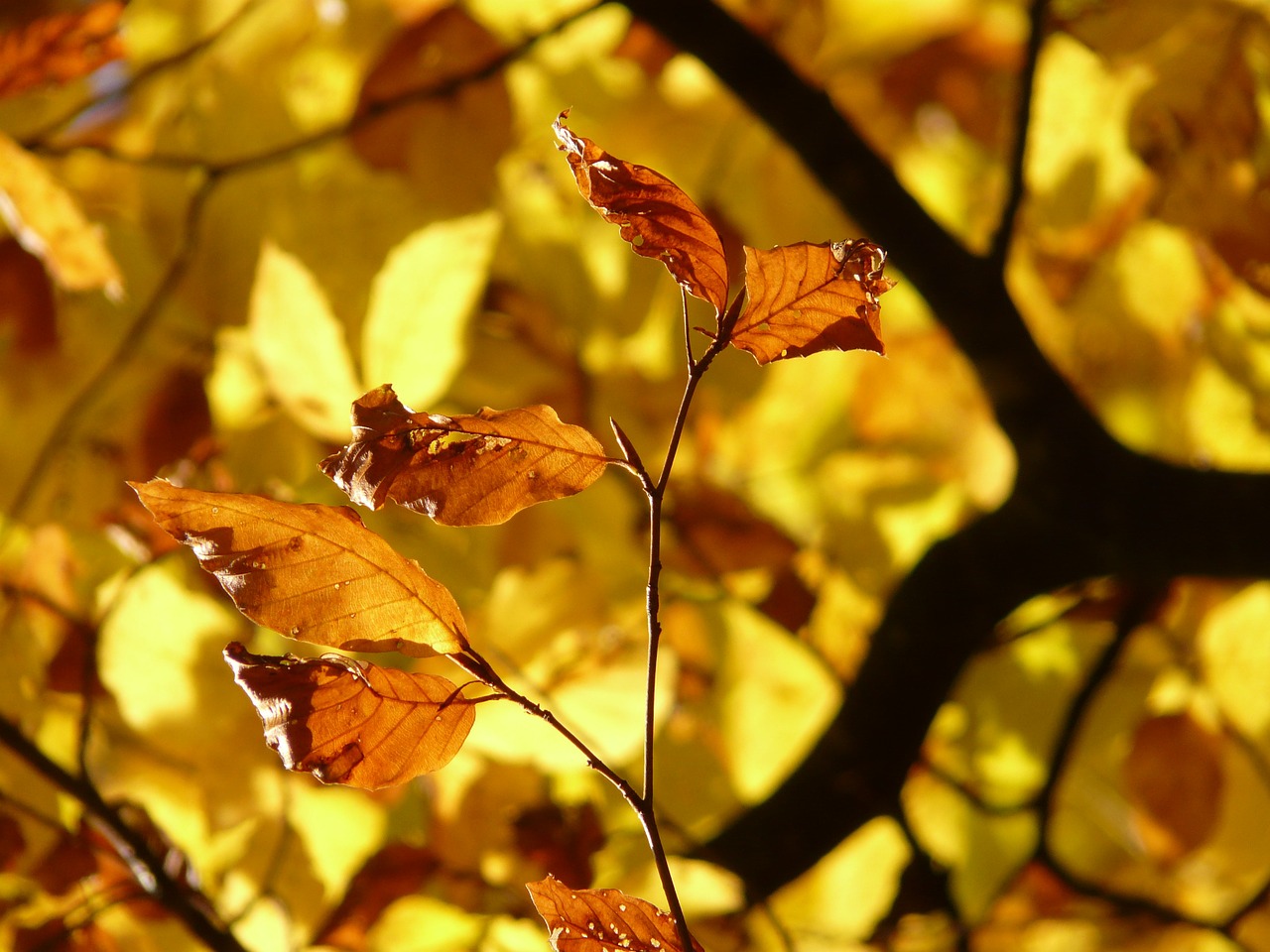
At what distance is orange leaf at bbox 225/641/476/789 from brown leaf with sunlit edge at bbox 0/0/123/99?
38cm

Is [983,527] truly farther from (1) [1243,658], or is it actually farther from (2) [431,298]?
(2) [431,298]

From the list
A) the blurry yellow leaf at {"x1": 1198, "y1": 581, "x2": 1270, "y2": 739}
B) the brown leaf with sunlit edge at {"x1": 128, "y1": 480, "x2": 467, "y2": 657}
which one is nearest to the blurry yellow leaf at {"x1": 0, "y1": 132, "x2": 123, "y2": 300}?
the brown leaf with sunlit edge at {"x1": 128, "y1": 480, "x2": 467, "y2": 657}

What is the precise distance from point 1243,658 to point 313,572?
65cm

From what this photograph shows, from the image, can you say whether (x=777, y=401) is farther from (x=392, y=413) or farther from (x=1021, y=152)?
(x=392, y=413)

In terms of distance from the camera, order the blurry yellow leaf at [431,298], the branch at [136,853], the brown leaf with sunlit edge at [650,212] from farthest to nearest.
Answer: the blurry yellow leaf at [431,298]
the branch at [136,853]
the brown leaf with sunlit edge at [650,212]

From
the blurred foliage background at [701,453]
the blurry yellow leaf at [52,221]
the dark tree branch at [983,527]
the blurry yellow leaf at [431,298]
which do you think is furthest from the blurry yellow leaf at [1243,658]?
the blurry yellow leaf at [52,221]

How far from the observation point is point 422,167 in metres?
0.63

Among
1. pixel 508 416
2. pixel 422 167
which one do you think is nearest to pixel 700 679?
pixel 422 167

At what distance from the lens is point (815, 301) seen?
21cm

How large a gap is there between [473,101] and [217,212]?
194mm

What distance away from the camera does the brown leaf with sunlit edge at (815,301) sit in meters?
0.21

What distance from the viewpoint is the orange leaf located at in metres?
0.21

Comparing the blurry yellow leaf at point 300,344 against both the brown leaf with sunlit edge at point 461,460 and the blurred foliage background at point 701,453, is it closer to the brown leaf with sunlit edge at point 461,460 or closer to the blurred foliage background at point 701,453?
the blurred foliage background at point 701,453

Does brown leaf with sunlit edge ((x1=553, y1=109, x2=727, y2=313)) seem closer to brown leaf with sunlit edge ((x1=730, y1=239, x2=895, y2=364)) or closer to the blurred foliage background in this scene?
brown leaf with sunlit edge ((x1=730, y1=239, x2=895, y2=364))
